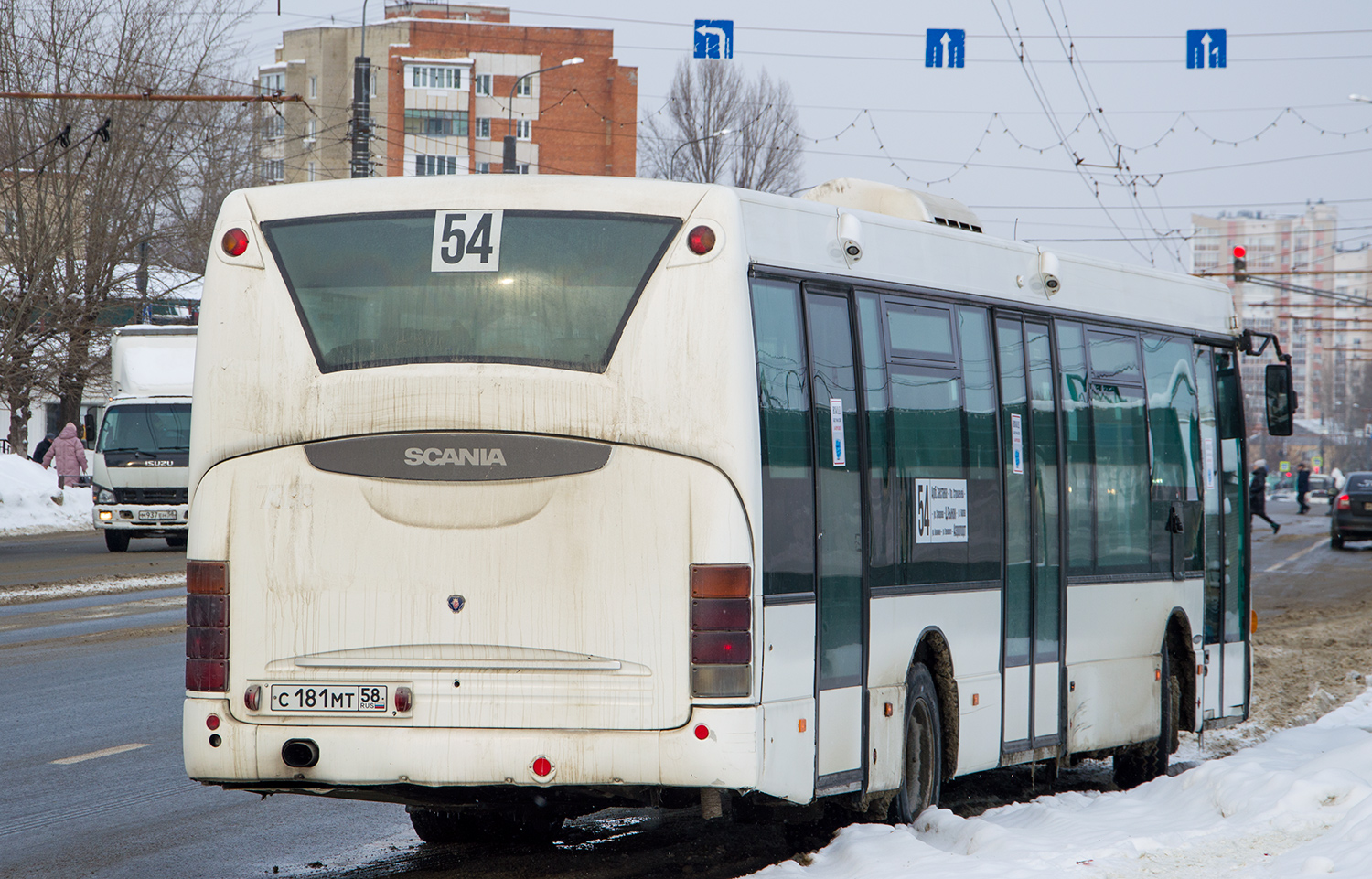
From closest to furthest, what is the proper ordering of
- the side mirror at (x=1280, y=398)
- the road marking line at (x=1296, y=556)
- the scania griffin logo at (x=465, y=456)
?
the scania griffin logo at (x=465, y=456), the side mirror at (x=1280, y=398), the road marking line at (x=1296, y=556)

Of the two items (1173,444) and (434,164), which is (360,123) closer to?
(1173,444)

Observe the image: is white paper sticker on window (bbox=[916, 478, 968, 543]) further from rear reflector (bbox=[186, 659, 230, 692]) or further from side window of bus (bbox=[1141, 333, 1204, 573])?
rear reflector (bbox=[186, 659, 230, 692])

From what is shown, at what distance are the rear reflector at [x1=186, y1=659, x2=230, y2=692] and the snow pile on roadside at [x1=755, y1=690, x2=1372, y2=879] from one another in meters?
2.12

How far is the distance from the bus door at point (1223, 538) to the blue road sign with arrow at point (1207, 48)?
15847mm

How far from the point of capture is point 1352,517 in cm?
3762

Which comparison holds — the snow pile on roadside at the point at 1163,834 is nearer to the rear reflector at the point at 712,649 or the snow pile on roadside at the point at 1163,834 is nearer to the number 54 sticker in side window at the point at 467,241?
the rear reflector at the point at 712,649

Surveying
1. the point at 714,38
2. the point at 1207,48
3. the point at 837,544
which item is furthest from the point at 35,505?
the point at 837,544

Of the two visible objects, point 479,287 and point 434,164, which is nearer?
point 479,287

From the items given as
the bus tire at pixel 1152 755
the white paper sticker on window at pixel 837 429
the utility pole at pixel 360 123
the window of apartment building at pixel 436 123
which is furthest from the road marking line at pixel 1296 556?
the window of apartment building at pixel 436 123

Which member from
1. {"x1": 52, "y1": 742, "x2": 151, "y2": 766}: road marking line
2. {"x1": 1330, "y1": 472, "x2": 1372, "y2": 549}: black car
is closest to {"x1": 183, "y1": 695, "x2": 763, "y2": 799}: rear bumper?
{"x1": 52, "y1": 742, "x2": 151, "y2": 766}: road marking line

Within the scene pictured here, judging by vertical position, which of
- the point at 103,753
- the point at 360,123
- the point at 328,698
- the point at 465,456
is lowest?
the point at 103,753

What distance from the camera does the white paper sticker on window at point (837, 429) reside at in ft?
22.0

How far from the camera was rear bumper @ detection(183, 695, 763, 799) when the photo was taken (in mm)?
5699

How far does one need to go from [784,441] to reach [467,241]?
54.2 inches
